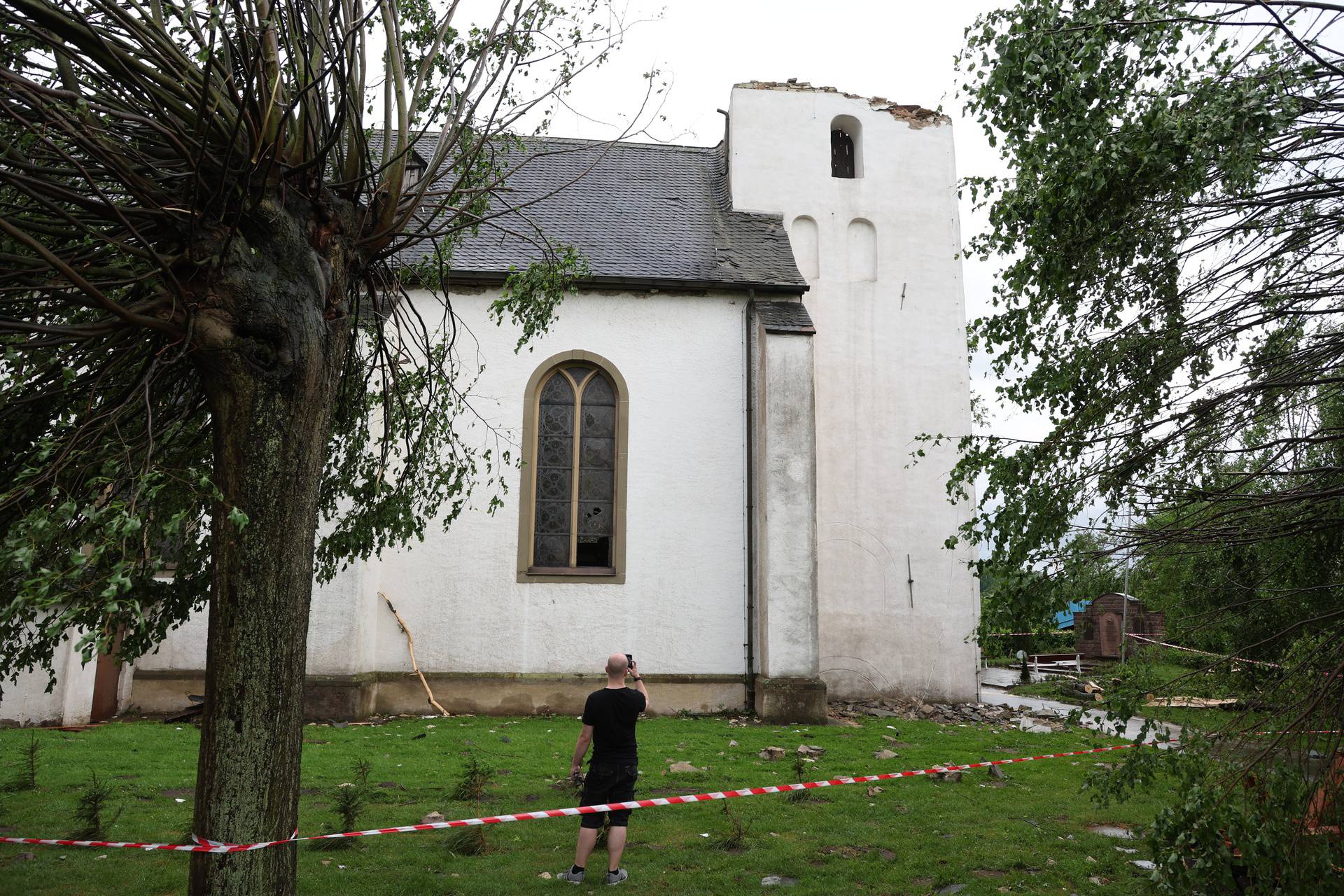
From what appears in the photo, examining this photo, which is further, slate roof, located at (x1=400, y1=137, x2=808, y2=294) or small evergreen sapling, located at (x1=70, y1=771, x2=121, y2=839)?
slate roof, located at (x1=400, y1=137, x2=808, y2=294)

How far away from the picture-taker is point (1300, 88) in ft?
16.4

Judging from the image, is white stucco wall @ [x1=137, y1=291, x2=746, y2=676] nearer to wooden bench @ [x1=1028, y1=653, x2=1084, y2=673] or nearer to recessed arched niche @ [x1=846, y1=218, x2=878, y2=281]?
recessed arched niche @ [x1=846, y1=218, x2=878, y2=281]

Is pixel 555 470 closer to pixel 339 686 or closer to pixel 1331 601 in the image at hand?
pixel 339 686

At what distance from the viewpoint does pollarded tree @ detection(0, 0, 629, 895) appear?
4.36 metres

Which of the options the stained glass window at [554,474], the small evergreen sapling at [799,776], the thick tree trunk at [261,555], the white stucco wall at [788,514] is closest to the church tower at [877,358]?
the white stucco wall at [788,514]

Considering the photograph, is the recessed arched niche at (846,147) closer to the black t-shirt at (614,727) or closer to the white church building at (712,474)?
the white church building at (712,474)

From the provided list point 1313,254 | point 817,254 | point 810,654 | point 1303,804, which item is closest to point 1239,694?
point 1303,804

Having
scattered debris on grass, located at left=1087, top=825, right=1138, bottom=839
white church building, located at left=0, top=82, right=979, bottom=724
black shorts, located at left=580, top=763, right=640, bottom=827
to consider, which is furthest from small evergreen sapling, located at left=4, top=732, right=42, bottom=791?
scattered debris on grass, located at left=1087, top=825, right=1138, bottom=839

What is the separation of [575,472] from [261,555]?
353 inches

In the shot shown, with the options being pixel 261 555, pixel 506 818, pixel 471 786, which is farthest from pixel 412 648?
pixel 261 555

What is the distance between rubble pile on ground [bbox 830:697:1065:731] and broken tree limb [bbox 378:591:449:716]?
211 inches

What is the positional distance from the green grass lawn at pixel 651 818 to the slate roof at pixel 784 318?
539cm

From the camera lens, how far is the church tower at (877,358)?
14992mm

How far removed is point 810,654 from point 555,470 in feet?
14.4
